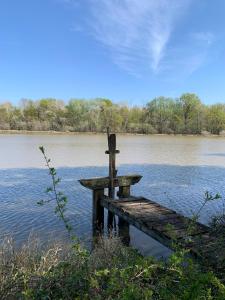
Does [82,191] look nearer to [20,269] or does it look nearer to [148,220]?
[148,220]

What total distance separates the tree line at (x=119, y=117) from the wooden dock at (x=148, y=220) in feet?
232

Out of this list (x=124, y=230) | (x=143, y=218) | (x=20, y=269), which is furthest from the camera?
(x=124, y=230)

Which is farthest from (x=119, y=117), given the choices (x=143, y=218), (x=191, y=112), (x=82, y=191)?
(x=143, y=218)

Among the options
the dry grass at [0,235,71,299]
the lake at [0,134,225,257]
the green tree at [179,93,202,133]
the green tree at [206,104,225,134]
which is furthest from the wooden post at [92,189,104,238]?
the green tree at [206,104,225,134]

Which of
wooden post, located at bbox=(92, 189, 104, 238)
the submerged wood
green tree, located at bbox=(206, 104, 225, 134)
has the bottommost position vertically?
wooden post, located at bbox=(92, 189, 104, 238)

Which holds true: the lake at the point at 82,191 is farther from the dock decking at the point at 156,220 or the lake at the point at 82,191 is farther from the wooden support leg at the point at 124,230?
the dock decking at the point at 156,220

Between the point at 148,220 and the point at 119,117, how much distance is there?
78.7m

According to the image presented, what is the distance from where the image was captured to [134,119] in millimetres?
86000

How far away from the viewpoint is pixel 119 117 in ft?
276

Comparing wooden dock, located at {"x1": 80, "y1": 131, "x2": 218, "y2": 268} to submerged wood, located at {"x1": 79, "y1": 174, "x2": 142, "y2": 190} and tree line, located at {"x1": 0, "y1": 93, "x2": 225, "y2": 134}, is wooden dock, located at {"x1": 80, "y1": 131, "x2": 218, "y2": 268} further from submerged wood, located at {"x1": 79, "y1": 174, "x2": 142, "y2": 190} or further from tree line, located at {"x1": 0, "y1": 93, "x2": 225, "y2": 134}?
tree line, located at {"x1": 0, "y1": 93, "x2": 225, "y2": 134}

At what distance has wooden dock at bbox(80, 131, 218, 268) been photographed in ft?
15.0

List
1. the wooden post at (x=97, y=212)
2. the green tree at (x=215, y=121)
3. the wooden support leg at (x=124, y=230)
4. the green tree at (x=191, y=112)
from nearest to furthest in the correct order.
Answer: the wooden support leg at (x=124, y=230) < the wooden post at (x=97, y=212) < the green tree at (x=191, y=112) < the green tree at (x=215, y=121)

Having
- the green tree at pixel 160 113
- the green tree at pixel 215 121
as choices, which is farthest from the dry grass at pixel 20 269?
the green tree at pixel 215 121

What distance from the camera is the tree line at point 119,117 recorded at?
80812mm
